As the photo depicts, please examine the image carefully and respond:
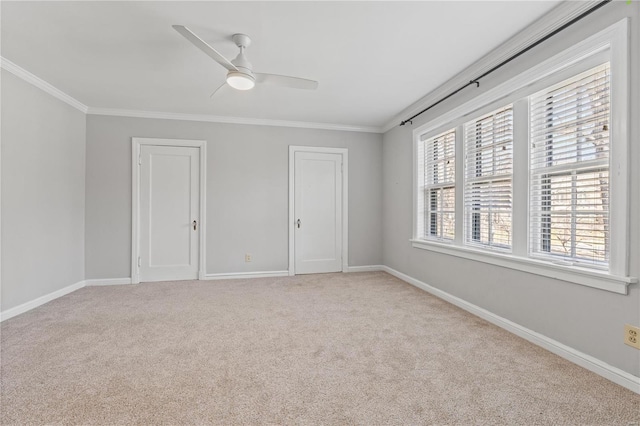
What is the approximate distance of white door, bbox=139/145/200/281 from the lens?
4.32 metres

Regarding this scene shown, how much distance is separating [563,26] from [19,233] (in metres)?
5.18

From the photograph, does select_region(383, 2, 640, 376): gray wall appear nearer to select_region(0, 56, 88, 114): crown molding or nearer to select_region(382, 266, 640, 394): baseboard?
select_region(382, 266, 640, 394): baseboard

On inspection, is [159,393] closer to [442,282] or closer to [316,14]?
[316,14]

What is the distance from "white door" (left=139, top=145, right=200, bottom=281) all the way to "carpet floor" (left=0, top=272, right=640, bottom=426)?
1.15m

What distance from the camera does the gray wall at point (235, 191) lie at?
4199 mm

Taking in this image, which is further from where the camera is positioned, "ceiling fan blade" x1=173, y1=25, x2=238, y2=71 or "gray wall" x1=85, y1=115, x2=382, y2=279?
"gray wall" x1=85, y1=115, x2=382, y2=279

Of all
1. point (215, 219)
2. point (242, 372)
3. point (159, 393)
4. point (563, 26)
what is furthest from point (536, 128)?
point (215, 219)

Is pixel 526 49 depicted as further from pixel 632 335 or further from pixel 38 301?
pixel 38 301

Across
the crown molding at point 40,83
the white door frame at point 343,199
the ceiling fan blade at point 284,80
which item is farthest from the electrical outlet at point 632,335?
the crown molding at point 40,83

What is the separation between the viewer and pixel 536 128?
2.40 metres

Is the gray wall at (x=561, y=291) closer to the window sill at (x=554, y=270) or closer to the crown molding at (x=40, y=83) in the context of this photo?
the window sill at (x=554, y=270)

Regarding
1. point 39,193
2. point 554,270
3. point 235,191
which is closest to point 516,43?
point 554,270

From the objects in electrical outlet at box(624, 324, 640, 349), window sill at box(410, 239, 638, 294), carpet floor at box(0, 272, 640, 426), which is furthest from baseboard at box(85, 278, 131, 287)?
electrical outlet at box(624, 324, 640, 349)

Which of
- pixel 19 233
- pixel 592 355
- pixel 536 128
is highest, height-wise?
pixel 536 128
